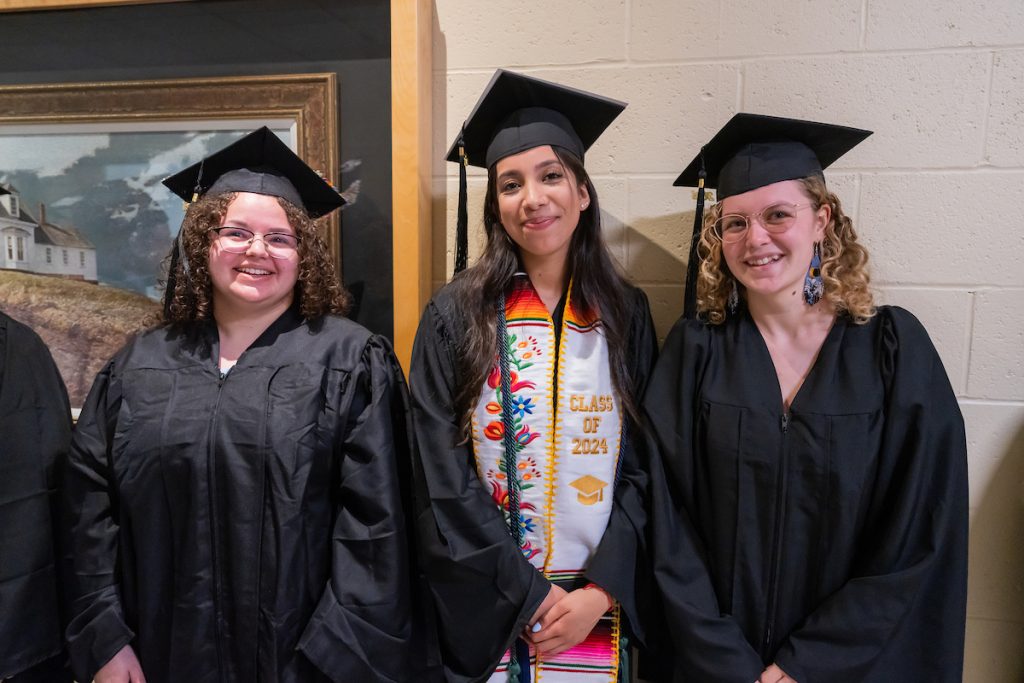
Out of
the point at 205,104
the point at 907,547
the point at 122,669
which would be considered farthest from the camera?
the point at 205,104

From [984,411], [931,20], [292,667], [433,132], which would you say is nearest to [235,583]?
[292,667]

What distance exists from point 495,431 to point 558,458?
0.15 m

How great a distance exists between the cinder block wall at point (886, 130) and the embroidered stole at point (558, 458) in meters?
0.46

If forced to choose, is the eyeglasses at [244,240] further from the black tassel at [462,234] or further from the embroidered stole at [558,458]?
the embroidered stole at [558,458]

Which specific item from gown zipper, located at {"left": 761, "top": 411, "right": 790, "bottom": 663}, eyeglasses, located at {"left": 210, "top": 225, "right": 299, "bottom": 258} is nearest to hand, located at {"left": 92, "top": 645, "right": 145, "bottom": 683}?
eyeglasses, located at {"left": 210, "top": 225, "right": 299, "bottom": 258}

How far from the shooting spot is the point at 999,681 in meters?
1.58

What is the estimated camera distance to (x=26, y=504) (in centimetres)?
140

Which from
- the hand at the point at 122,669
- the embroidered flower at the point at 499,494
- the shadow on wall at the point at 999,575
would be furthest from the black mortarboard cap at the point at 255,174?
the shadow on wall at the point at 999,575

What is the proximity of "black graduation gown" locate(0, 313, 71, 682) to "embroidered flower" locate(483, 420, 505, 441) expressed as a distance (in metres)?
1.09

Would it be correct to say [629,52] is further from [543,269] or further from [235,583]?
[235,583]

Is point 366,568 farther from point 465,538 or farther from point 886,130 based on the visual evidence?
point 886,130

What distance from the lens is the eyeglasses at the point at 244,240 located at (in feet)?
4.33

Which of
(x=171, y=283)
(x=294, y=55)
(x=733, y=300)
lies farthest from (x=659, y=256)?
(x=171, y=283)

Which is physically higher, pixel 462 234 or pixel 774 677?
pixel 462 234
